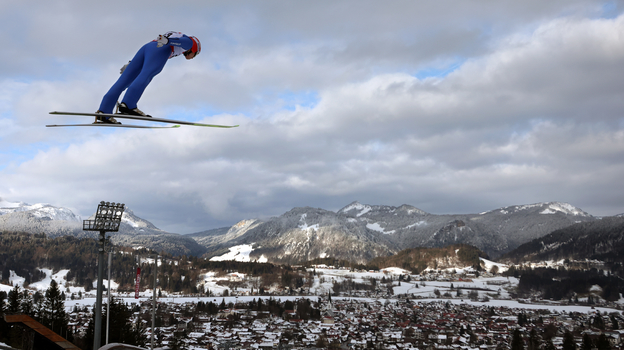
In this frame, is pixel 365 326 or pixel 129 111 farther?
pixel 365 326

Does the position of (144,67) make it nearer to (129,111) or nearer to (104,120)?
(129,111)

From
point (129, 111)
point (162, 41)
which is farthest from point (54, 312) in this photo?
point (162, 41)

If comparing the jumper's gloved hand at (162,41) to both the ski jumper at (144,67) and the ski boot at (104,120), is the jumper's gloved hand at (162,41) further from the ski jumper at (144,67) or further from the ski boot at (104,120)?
the ski boot at (104,120)

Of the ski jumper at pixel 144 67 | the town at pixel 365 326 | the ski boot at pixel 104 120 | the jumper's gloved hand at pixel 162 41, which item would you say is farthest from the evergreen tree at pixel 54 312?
the jumper's gloved hand at pixel 162 41

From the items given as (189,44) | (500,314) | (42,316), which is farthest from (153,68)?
(500,314)

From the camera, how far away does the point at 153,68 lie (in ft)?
19.6

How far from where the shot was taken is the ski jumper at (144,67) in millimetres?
5961

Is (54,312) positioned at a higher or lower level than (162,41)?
lower

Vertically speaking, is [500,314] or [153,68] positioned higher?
[153,68]

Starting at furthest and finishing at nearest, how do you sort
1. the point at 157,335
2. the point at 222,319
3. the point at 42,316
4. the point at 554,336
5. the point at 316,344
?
the point at 222,319 → the point at 554,336 → the point at 316,344 → the point at 157,335 → the point at 42,316

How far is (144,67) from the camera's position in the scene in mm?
5965

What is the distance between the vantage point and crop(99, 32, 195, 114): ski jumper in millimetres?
5961

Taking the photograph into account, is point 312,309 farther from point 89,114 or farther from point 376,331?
point 89,114

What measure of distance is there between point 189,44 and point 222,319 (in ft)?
454
